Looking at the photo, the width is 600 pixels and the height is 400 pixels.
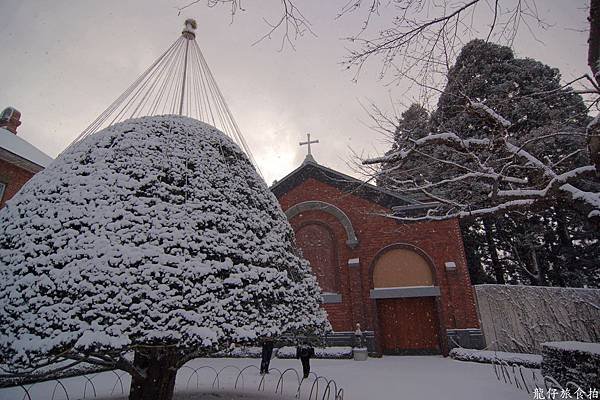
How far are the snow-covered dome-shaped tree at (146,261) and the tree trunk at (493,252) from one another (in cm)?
1997

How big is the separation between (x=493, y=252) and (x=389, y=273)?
1088cm

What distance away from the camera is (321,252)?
608 inches

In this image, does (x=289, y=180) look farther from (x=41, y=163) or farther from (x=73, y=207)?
(x=73, y=207)

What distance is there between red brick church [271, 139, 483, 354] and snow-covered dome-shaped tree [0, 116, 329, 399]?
8.63 m

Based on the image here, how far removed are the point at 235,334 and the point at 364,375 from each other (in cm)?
755

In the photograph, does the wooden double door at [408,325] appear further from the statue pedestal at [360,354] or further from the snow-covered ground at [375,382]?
the statue pedestal at [360,354]

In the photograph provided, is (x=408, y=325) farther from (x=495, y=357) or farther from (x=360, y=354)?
(x=495, y=357)

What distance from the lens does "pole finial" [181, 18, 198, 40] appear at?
536 centimetres

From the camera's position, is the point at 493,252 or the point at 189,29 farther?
the point at 493,252

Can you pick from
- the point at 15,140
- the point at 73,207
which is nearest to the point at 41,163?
the point at 15,140

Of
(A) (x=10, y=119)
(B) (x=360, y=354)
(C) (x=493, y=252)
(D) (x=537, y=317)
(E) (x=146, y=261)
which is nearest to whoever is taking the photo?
(E) (x=146, y=261)

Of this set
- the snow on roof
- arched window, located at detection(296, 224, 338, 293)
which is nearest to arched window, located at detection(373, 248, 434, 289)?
arched window, located at detection(296, 224, 338, 293)

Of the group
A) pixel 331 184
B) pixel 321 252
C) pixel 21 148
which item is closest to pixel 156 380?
pixel 321 252

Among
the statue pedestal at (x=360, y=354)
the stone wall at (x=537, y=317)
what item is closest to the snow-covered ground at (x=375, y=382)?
the statue pedestal at (x=360, y=354)
